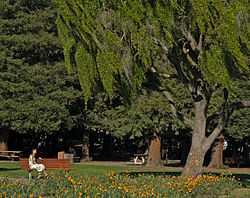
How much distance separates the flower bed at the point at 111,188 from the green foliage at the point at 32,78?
26.2 metres

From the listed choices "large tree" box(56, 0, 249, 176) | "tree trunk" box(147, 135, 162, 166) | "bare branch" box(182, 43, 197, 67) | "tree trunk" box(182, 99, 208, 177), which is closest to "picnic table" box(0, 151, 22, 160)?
"tree trunk" box(147, 135, 162, 166)

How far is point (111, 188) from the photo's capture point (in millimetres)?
12242

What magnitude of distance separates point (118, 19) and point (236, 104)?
5.41m

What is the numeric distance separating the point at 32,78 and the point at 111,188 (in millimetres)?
31052

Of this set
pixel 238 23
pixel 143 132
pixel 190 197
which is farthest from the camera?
pixel 143 132

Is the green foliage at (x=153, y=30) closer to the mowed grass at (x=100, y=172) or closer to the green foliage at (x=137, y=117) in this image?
the mowed grass at (x=100, y=172)

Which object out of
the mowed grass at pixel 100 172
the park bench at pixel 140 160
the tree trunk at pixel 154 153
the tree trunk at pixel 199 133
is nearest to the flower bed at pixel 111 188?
the tree trunk at pixel 199 133

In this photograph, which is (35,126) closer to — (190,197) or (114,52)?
(114,52)

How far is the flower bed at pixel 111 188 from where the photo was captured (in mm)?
11422

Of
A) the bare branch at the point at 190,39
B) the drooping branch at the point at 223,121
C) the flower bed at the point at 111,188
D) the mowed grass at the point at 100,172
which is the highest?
the bare branch at the point at 190,39

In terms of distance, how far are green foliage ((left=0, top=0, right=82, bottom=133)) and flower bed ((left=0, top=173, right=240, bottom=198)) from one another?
2616cm

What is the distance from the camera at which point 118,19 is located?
18.7 m

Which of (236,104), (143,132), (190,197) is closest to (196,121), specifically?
(236,104)

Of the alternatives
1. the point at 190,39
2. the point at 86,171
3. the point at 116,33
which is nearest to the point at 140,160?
the point at 86,171
